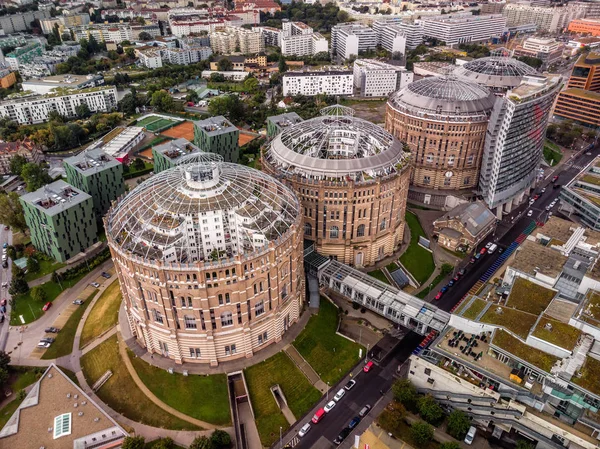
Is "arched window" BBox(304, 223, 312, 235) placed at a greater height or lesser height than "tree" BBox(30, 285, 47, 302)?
greater

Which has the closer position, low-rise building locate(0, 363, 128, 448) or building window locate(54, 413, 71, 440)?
low-rise building locate(0, 363, 128, 448)

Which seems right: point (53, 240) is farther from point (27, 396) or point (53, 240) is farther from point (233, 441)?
point (233, 441)

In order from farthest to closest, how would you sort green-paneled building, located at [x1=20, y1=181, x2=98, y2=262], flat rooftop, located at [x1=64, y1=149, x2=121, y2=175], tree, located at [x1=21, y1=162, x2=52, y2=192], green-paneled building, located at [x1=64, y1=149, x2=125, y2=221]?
tree, located at [x1=21, y1=162, x2=52, y2=192], flat rooftop, located at [x1=64, y1=149, x2=121, y2=175], green-paneled building, located at [x1=64, y1=149, x2=125, y2=221], green-paneled building, located at [x1=20, y1=181, x2=98, y2=262]

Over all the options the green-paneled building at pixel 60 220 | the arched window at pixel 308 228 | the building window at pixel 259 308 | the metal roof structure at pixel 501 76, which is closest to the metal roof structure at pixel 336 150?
the arched window at pixel 308 228

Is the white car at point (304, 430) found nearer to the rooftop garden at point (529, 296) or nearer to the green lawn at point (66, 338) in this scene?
the rooftop garden at point (529, 296)

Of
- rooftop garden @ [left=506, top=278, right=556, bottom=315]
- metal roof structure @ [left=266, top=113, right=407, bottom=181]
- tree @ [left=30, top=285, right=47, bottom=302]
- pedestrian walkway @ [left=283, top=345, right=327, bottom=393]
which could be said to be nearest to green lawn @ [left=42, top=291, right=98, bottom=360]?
tree @ [left=30, top=285, right=47, bottom=302]

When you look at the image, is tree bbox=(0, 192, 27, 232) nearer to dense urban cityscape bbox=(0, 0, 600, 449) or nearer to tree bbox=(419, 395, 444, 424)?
dense urban cityscape bbox=(0, 0, 600, 449)

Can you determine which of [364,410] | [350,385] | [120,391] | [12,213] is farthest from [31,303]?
[364,410]
